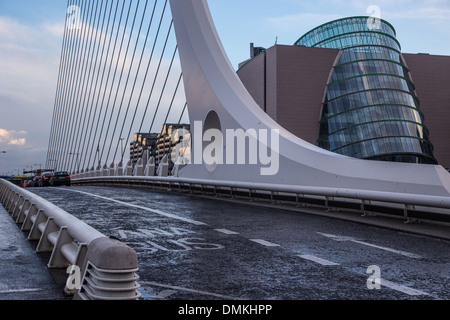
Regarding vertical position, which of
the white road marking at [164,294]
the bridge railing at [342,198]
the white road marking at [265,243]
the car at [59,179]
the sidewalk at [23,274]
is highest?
the car at [59,179]

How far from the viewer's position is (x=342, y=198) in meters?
13.3

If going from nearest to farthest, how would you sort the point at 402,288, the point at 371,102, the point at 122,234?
the point at 402,288 < the point at 122,234 < the point at 371,102

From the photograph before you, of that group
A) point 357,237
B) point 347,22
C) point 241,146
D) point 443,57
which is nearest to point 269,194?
point 241,146

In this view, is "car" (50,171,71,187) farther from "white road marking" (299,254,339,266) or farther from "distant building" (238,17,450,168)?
"white road marking" (299,254,339,266)

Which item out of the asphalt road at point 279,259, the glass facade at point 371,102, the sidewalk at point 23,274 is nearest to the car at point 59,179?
the glass facade at point 371,102

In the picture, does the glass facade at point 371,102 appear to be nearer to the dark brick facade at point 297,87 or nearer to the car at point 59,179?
the dark brick facade at point 297,87

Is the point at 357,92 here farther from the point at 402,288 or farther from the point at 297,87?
the point at 402,288

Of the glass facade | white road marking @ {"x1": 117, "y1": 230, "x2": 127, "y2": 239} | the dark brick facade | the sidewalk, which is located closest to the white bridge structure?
white road marking @ {"x1": 117, "y1": 230, "x2": 127, "y2": 239}

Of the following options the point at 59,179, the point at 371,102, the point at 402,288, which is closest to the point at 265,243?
the point at 402,288

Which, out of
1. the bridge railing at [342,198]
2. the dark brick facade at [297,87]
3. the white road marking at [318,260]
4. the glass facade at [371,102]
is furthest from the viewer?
the dark brick facade at [297,87]

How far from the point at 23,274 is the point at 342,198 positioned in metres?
9.28

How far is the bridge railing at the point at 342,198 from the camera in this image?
33.3 ft

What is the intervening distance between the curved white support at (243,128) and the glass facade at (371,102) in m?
39.1
